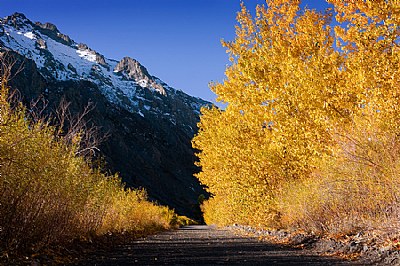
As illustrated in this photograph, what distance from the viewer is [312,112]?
35.6 feet

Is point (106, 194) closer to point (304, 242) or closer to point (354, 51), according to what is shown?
point (304, 242)

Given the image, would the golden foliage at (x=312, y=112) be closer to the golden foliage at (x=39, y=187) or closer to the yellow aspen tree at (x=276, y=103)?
the yellow aspen tree at (x=276, y=103)

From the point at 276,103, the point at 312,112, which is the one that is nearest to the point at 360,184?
the point at 312,112

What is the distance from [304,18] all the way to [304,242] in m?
7.73

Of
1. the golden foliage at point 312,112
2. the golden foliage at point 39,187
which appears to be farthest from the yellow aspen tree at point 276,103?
the golden foliage at point 39,187

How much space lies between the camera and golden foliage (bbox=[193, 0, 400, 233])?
30.9 feet

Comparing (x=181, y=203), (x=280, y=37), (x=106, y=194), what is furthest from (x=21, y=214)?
(x=181, y=203)

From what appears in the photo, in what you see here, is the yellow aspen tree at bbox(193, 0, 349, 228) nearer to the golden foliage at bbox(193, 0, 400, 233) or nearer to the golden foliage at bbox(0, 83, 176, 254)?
the golden foliage at bbox(193, 0, 400, 233)

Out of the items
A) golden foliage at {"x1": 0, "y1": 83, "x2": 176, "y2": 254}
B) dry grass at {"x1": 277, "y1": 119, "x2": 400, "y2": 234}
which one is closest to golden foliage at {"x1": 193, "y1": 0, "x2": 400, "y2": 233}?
dry grass at {"x1": 277, "y1": 119, "x2": 400, "y2": 234}

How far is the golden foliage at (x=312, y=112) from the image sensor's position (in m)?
9.41

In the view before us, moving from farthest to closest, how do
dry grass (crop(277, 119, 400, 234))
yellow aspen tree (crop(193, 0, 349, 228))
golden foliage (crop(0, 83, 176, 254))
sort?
yellow aspen tree (crop(193, 0, 349, 228)), dry grass (crop(277, 119, 400, 234)), golden foliage (crop(0, 83, 176, 254))

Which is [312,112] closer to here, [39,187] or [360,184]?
[360,184]

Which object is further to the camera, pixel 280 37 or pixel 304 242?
pixel 280 37

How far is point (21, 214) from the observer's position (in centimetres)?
870
